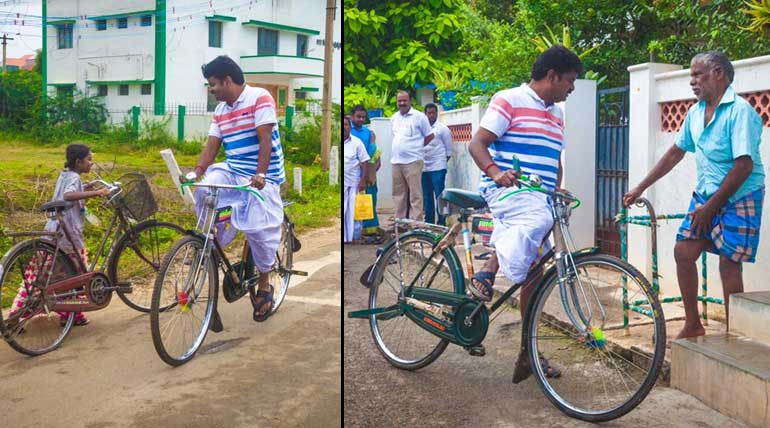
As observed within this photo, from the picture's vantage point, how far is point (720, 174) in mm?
2029

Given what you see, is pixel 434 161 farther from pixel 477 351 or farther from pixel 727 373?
pixel 727 373

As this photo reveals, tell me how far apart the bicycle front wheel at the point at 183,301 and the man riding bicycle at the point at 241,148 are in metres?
0.14

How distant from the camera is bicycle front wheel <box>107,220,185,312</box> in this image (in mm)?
2537

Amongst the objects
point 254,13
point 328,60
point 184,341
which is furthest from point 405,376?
point 254,13

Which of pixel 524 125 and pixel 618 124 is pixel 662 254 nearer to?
pixel 618 124

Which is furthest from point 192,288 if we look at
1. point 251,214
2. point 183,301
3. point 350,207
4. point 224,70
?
point 350,207

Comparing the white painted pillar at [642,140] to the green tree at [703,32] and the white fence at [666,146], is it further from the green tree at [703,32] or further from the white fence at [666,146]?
the green tree at [703,32]

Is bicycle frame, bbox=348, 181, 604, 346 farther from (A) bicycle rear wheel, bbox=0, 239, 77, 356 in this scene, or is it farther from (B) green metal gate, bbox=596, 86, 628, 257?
(A) bicycle rear wheel, bbox=0, 239, 77, 356

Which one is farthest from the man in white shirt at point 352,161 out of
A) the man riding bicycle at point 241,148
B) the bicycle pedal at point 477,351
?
the bicycle pedal at point 477,351

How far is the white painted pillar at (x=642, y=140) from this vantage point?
243cm

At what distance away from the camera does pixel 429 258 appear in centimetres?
246

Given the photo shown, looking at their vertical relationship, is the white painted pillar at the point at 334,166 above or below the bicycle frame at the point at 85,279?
above

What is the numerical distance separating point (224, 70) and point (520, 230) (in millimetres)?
978

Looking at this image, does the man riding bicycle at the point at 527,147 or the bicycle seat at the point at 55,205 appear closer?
the man riding bicycle at the point at 527,147
